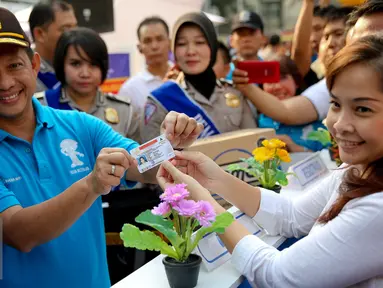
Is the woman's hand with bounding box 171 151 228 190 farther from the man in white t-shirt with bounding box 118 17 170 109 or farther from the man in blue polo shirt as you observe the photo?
the man in white t-shirt with bounding box 118 17 170 109

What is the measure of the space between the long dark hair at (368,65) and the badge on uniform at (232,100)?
1.64 metres

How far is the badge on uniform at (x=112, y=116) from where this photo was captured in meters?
3.03

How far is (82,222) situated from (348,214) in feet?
2.88

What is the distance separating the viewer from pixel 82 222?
1.69 metres

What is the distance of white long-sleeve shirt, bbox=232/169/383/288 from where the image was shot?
1310 mm

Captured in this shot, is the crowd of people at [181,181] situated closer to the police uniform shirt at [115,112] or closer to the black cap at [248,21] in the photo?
the police uniform shirt at [115,112]

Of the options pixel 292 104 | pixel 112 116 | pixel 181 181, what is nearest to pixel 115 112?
pixel 112 116

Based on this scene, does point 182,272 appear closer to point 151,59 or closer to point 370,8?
point 370,8

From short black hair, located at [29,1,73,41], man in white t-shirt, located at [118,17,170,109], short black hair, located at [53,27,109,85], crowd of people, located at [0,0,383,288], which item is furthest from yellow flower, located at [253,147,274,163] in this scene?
short black hair, located at [29,1,73,41]

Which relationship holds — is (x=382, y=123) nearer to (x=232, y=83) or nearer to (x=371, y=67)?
(x=371, y=67)

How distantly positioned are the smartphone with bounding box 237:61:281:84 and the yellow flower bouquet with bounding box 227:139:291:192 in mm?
818

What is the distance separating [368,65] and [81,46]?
6.72ft

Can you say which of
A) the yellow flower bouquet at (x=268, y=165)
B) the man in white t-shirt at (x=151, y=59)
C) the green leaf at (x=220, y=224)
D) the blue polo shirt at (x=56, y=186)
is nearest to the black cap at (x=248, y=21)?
the man in white t-shirt at (x=151, y=59)

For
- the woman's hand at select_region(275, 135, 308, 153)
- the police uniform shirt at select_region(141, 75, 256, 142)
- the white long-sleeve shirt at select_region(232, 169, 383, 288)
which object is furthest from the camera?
the woman's hand at select_region(275, 135, 308, 153)
